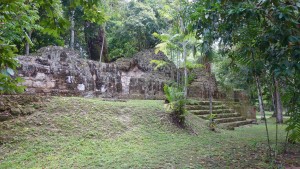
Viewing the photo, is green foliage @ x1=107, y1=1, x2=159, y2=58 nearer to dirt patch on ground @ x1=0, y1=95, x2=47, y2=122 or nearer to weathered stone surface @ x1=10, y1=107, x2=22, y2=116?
dirt patch on ground @ x1=0, y1=95, x2=47, y2=122

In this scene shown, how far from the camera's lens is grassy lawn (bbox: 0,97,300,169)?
144 inches

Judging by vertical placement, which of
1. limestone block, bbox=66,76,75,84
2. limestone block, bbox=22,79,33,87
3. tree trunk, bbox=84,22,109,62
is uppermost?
tree trunk, bbox=84,22,109,62

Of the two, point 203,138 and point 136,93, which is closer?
point 203,138

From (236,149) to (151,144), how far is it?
6.20ft

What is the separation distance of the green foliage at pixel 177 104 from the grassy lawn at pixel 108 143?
1.22ft

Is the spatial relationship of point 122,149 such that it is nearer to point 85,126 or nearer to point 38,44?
point 85,126

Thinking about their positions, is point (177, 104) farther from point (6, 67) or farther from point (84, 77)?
point (6, 67)

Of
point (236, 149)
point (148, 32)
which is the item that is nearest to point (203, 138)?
point (236, 149)

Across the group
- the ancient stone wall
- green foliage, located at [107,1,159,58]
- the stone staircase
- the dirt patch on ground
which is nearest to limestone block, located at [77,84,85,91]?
the ancient stone wall

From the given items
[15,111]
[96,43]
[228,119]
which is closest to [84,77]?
[15,111]

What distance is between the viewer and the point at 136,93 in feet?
28.8

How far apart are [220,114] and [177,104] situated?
4.03m

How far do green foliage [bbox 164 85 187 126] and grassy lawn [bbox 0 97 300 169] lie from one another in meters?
0.37

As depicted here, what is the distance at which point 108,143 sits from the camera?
4.54 m
